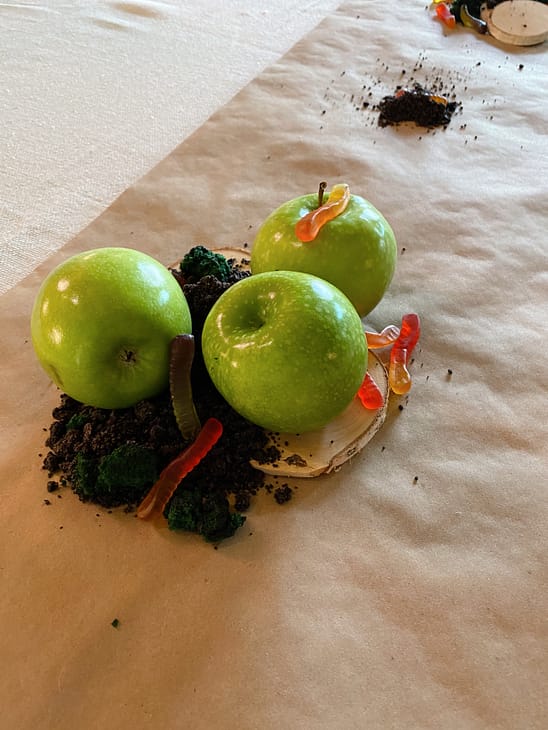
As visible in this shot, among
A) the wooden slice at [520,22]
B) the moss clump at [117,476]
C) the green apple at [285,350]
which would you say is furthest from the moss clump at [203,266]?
the wooden slice at [520,22]

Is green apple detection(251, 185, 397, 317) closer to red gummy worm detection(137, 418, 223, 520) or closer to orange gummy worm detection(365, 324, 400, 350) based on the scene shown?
orange gummy worm detection(365, 324, 400, 350)

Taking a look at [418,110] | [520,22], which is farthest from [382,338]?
[520,22]

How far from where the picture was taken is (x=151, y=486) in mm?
723

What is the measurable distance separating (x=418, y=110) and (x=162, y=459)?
99 cm

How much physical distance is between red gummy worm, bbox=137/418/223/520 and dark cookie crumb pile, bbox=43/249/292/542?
1 centimetres

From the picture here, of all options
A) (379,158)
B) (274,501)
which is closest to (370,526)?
(274,501)

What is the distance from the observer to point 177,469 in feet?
2.30

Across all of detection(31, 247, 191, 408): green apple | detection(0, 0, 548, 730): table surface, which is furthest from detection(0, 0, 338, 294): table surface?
detection(31, 247, 191, 408): green apple

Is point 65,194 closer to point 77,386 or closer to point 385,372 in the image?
point 77,386

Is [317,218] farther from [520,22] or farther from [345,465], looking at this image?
[520,22]

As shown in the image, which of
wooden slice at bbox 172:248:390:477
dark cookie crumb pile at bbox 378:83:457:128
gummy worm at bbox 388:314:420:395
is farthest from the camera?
dark cookie crumb pile at bbox 378:83:457:128

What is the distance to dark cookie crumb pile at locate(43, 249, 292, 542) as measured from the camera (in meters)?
0.70

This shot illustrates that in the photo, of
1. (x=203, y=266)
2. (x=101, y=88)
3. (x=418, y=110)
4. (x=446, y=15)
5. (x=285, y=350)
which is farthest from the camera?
(x=446, y=15)

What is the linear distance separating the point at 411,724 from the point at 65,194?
106cm
